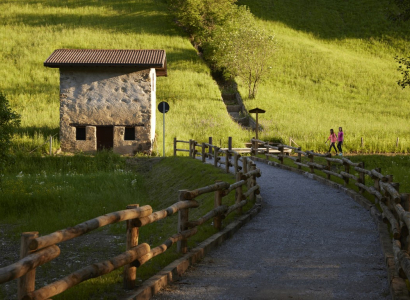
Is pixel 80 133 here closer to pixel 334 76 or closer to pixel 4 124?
pixel 4 124

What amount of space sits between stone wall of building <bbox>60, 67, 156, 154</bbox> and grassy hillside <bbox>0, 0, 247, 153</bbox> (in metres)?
2.37

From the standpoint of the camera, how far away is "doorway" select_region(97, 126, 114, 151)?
30.6 metres

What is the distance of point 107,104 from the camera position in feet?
99.7

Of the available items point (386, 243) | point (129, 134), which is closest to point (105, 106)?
point (129, 134)

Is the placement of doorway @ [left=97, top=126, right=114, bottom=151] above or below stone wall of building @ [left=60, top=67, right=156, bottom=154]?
below

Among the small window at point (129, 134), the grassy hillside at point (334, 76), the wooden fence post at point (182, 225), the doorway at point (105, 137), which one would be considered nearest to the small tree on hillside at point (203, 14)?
the grassy hillside at point (334, 76)

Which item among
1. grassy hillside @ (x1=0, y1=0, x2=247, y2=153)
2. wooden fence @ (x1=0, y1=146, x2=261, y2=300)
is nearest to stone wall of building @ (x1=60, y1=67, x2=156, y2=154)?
grassy hillside @ (x1=0, y1=0, x2=247, y2=153)

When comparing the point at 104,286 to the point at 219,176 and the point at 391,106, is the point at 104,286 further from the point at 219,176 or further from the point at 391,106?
the point at 391,106

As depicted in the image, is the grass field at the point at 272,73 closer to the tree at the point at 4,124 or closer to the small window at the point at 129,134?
the small window at the point at 129,134

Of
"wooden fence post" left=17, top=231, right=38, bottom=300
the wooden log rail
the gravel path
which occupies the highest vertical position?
"wooden fence post" left=17, top=231, right=38, bottom=300

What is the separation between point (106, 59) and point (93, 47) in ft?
96.6

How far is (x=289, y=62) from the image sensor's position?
67688 mm

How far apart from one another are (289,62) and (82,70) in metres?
→ 41.7

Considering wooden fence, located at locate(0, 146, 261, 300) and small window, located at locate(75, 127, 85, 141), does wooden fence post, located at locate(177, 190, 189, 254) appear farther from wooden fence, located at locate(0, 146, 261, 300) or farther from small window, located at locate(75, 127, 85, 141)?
small window, located at locate(75, 127, 85, 141)
